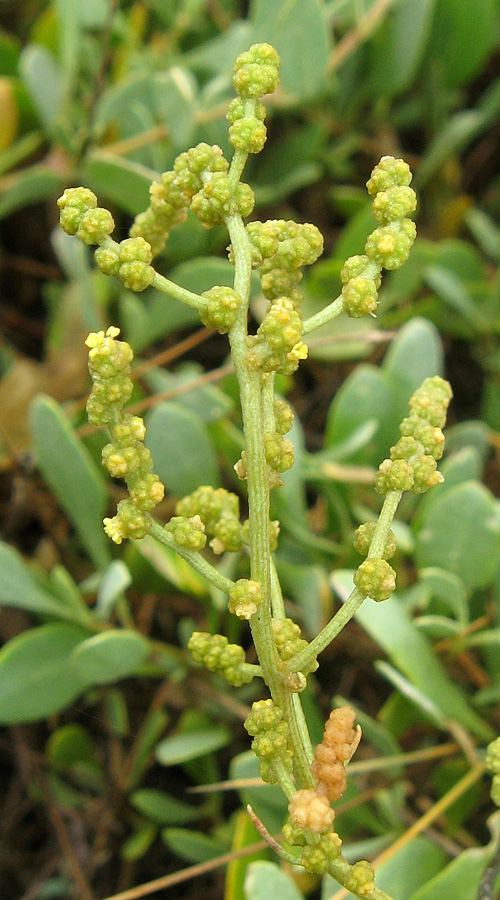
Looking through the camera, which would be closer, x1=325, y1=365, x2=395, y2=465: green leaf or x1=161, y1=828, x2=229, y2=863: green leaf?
x1=161, y1=828, x2=229, y2=863: green leaf

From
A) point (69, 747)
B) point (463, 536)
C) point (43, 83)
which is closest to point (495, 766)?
point (463, 536)

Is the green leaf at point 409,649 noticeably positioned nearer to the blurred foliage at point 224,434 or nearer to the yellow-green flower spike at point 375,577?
the blurred foliage at point 224,434

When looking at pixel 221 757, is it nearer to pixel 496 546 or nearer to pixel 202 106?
pixel 496 546

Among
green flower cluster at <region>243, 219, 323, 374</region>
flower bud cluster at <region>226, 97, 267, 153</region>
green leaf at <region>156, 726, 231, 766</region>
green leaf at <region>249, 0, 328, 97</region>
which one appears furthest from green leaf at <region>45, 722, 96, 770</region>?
green leaf at <region>249, 0, 328, 97</region>

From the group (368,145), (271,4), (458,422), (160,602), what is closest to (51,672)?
(160,602)

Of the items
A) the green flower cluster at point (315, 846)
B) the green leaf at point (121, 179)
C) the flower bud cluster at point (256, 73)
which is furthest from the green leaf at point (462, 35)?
the green flower cluster at point (315, 846)

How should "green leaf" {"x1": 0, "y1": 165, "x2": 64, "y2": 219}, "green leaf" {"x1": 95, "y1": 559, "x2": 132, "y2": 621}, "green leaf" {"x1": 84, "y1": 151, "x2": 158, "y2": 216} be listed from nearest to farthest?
"green leaf" {"x1": 95, "y1": 559, "x2": 132, "y2": 621} → "green leaf" {"x1": 84, "y1": 151, "x2": 158, "y2": 216} → "green leaf" {"x1": 0, "y1": 165, "x2": 64, "y2": 219}

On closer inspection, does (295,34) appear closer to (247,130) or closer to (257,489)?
(247,130)

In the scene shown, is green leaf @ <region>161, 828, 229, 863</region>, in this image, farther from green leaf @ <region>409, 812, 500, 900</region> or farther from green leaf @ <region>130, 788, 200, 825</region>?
green leaf @ <region>409, 812, 500, 900</region>
